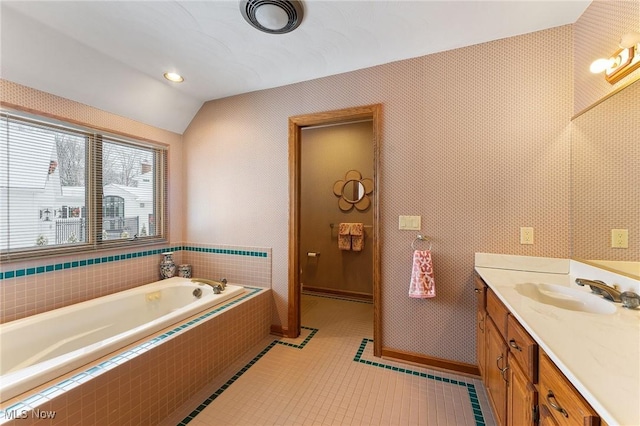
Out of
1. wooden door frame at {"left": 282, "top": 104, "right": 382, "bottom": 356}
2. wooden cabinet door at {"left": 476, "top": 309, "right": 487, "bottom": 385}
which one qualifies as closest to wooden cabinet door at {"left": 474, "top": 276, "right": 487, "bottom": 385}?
wooden cabinet door at {"left": 476, "top": 309, "right": 487, "bottom": 385}

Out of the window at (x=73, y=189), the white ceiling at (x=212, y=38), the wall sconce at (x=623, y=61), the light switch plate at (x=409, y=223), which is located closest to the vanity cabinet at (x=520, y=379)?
the light switch plate at (x=409, y=223)

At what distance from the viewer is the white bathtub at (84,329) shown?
1.24 m

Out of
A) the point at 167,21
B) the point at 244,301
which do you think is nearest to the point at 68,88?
the point at 167,21

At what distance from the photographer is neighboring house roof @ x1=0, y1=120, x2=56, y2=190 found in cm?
176

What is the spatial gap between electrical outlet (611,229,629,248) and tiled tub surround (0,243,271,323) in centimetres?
245

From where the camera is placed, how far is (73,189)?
83.9 inches

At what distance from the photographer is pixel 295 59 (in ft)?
6.79

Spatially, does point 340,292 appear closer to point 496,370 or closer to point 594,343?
point 496,370

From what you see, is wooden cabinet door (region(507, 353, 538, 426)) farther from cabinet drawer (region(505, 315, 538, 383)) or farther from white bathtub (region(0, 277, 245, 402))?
white bathtub (region(0, 277, 245, 402))

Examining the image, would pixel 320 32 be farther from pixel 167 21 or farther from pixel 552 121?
pixel 552 121

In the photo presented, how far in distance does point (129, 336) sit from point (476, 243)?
2401 millimetres

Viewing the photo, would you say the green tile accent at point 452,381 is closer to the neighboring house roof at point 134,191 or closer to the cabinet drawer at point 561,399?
the cabinet drawer at point 561,399

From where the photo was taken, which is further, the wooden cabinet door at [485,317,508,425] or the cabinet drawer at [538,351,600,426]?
the wooden cabinet door at [485,317,508,425]

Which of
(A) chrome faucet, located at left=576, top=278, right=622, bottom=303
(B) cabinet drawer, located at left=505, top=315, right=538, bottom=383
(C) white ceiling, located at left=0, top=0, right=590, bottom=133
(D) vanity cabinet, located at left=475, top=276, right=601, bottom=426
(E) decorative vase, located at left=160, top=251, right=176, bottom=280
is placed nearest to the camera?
(D) vanity cabinet, located at left=475, top=276, right=601, bottom=426
